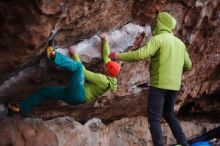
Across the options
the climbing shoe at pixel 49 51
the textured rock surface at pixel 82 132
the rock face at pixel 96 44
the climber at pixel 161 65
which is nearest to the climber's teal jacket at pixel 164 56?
the climber at pixel 161 65

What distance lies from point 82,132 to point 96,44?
231 centimetres

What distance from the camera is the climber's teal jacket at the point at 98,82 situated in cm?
782

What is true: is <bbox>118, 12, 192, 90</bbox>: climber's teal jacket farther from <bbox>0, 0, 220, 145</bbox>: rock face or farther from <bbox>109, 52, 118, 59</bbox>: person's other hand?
<bbox>0, 0, 220, 145</bbox>: rock face

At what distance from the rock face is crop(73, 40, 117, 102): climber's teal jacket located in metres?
0.15

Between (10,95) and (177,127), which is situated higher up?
(10,95)

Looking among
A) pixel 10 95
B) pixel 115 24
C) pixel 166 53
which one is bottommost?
pixel 10 95

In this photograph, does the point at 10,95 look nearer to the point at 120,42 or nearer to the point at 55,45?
the point at 55,45

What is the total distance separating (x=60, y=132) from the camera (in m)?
9.20

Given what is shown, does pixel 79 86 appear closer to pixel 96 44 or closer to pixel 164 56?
pixel 96 44

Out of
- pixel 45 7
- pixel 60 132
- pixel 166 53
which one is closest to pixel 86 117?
pixel 60 132

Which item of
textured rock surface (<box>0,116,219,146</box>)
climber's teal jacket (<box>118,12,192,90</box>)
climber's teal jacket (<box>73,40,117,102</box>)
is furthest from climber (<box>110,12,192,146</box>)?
textured rock surface (<box>0,116,219,146</box>)

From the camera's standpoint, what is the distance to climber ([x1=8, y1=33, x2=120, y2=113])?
757 centimetres

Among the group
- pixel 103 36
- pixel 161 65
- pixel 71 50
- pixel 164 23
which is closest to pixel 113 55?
pixel 103 36

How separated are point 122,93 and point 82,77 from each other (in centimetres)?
216
